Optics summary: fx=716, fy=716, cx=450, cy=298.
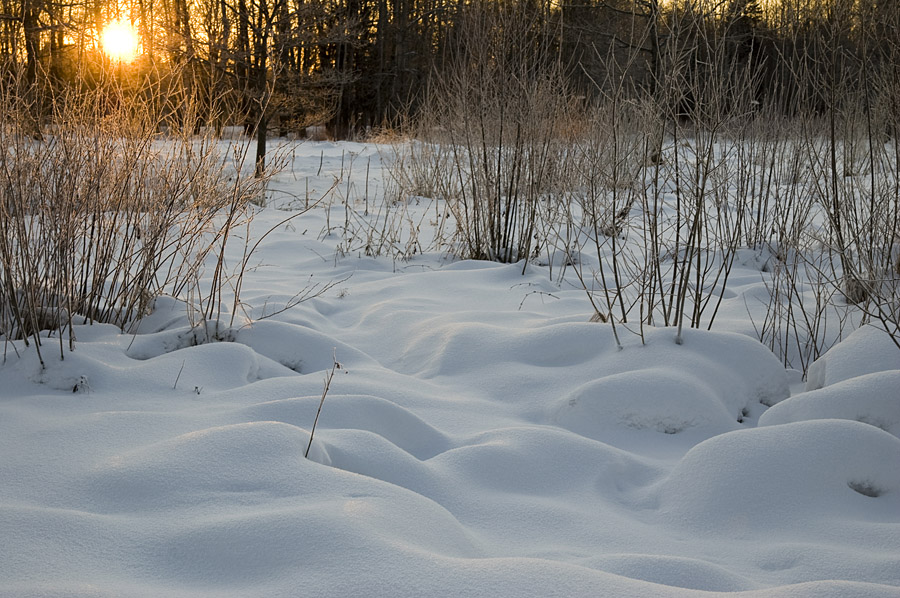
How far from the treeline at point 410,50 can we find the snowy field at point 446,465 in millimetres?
1074

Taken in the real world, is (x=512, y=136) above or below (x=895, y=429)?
above

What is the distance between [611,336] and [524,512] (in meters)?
1.42

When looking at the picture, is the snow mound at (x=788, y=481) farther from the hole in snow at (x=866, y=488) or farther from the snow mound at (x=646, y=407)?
the snow mound at (x=646, y=407)

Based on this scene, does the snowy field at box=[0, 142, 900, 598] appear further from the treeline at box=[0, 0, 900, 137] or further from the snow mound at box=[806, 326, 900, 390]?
the treeline at box=[0, 0, 900, 137]

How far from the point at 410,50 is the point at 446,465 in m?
21.2

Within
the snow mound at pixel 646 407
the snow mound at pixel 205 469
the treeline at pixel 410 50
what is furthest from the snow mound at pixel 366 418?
the treeline at pixel 410 50

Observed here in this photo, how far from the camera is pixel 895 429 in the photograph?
227cm

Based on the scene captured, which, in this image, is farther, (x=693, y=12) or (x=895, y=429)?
(x=693, y=12)

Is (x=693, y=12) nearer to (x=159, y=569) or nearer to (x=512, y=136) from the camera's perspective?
(x=512, y=136)

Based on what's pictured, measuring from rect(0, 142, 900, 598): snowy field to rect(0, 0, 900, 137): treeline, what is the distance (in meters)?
1.07

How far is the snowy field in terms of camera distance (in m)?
1.39

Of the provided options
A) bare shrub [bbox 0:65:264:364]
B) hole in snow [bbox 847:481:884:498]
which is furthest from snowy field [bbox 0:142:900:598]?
bare shrub [bbox 0:65:264:364]

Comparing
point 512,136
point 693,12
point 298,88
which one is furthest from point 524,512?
point 298,88

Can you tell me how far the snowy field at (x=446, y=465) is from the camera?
4.55ft
